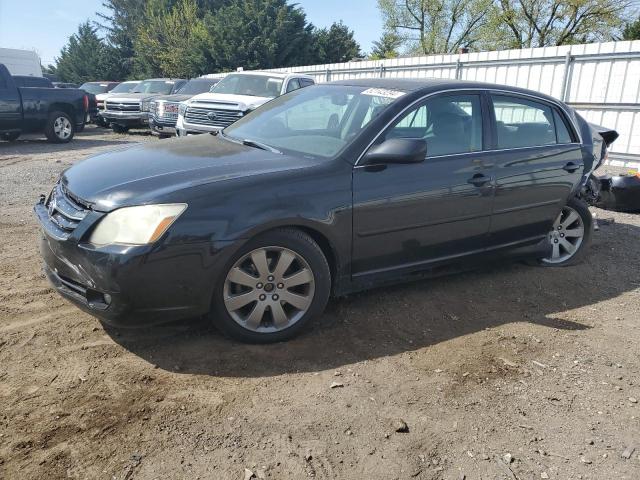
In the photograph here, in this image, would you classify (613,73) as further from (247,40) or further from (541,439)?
(247,40)

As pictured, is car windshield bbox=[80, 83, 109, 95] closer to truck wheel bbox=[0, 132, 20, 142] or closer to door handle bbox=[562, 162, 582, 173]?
truck wheel bbox=[0, 132, 20, 142]

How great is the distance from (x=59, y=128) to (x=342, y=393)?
13789mm

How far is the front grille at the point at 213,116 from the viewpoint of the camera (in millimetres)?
10805

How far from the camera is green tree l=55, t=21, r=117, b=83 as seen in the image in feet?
165

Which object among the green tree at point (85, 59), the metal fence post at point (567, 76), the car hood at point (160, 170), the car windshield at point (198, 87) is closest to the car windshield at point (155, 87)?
the car windshield at point (198, 87)

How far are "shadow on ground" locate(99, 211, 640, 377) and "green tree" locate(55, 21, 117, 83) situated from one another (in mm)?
52158

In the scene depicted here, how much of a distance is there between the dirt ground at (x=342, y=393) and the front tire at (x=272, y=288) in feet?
0.43

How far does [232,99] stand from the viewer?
1094cm

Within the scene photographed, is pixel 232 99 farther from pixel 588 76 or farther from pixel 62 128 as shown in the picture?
pixel 588 76

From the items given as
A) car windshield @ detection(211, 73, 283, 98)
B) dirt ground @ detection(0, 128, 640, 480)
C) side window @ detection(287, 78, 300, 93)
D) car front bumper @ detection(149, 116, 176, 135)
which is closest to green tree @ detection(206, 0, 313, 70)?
car front bumper @ detection(149, 116, 176, 135)

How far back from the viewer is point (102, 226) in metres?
3.02

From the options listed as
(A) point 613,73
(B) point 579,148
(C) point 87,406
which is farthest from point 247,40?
(C) point 87,406

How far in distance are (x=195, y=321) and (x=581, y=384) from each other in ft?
8.01

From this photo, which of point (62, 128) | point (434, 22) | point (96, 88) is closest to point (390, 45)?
point (434, 22)
